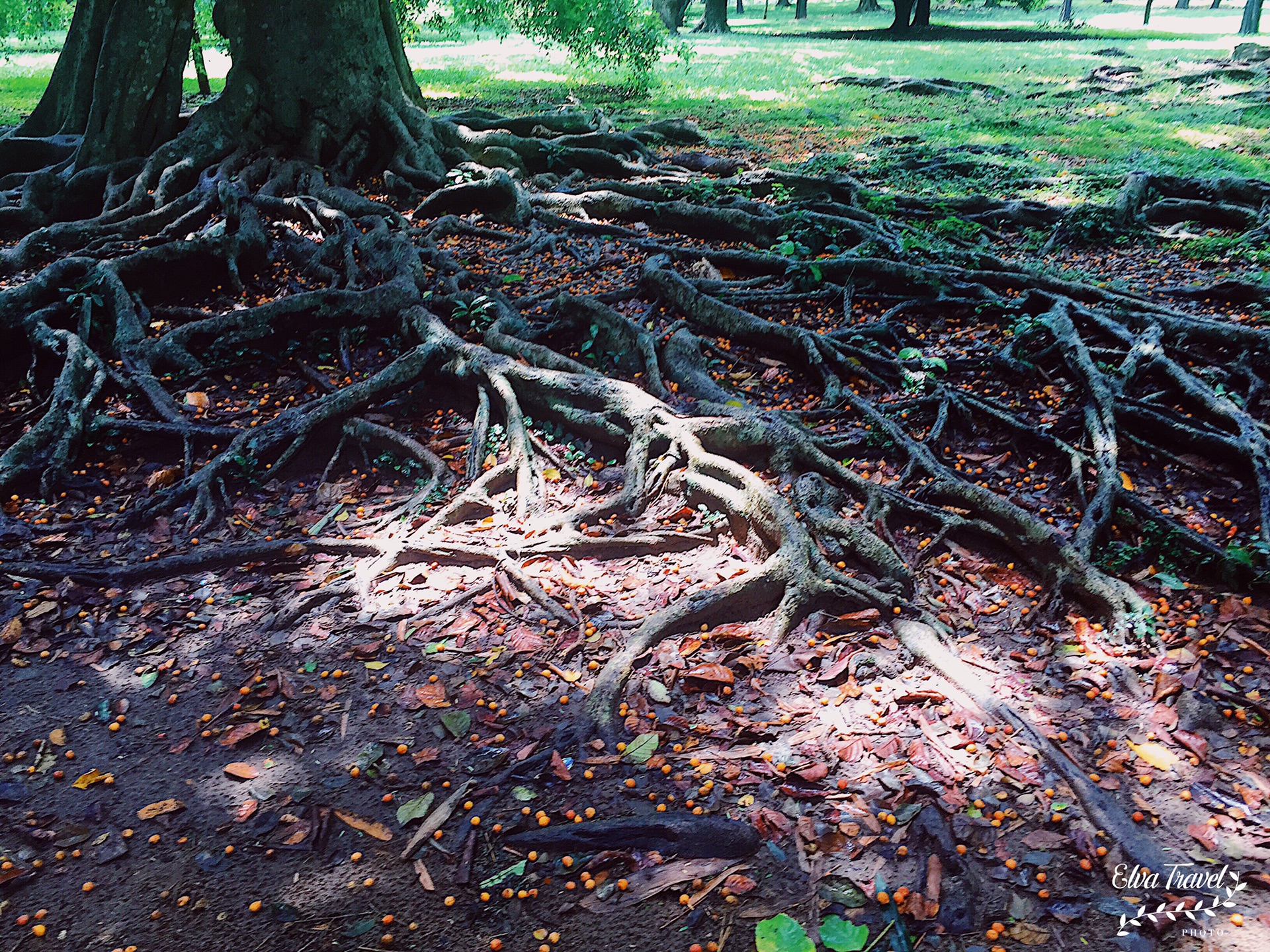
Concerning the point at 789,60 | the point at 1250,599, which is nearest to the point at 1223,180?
the point at 1250,599

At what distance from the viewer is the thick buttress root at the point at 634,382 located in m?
4.21

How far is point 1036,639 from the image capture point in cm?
385

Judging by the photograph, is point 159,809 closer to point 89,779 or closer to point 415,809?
point 89,779

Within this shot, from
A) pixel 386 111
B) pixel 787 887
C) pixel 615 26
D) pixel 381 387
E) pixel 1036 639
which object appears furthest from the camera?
pixel 615 26

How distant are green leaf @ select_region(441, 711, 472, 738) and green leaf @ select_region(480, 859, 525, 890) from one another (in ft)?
2.14

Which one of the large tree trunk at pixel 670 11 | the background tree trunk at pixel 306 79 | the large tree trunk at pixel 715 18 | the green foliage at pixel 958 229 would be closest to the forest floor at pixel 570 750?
the green foliage at pixel 958 229

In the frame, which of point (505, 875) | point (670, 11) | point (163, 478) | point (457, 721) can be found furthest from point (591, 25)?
point (505, 875)

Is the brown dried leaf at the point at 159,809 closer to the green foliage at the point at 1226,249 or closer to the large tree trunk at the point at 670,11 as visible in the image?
the green foliage at the point at 1226,249

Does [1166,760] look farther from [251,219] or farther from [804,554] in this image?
[251,219]

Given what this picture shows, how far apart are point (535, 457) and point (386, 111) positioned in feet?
19.1

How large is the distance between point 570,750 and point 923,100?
665 inches

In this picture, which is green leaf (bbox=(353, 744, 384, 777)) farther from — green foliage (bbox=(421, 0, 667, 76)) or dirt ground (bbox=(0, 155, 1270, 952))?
green foliage (bbox=(421, 0, 667, 76))

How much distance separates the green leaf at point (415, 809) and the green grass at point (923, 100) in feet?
30.8

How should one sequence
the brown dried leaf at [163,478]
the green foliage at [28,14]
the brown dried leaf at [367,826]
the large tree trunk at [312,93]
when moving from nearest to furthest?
the brown dried leaf at [367,826], the brown dried leaf at [163,478], the large tree trunk at [312,93], the green foliage at [28,14]
